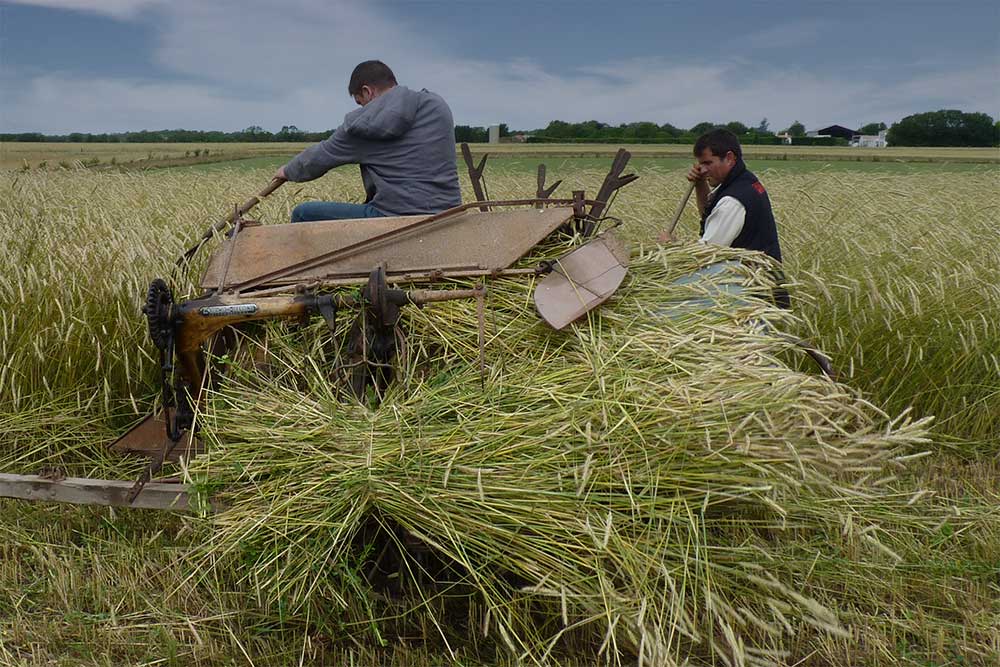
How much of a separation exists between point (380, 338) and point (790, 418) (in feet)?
4.92

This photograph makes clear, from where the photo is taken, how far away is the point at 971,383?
4.19 m

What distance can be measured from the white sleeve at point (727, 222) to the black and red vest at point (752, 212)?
34 mm

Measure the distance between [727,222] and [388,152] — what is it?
1.89 metres

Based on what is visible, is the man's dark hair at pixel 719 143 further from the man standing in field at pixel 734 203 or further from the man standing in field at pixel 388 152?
the man standing in field at pixel 388 152

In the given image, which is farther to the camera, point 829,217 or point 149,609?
point 829,217

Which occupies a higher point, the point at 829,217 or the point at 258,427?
the point at 829,217

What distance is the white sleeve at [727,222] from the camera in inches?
148

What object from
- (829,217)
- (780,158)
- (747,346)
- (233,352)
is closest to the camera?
(747,346)

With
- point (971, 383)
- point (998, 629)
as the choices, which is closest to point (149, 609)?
point (998, 629)

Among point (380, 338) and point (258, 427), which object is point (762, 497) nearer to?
point (380, 338)

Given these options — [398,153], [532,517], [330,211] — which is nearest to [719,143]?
[398,153]

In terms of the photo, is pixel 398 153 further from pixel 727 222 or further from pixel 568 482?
pixel 568 482

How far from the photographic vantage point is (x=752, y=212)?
378cm

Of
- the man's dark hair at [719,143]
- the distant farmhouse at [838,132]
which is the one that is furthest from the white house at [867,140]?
the man's dark hair at [719,143]
